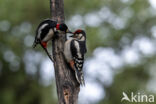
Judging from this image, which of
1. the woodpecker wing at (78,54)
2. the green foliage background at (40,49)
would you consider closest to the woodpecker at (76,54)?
the woodpecker wing at (78,54)

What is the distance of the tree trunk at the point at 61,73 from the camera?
4.44 m

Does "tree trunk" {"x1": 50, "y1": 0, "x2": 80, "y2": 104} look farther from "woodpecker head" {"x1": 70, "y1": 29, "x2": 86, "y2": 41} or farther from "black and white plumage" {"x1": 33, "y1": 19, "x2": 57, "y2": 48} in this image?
"woodpecker head" {"x1": 70, "y1": 29, "x2": 86, "y2": 41}

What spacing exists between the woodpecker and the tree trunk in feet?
0.19

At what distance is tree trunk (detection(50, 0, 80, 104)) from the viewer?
444 cm

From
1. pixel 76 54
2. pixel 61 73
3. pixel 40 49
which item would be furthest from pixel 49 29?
pixel 40 49

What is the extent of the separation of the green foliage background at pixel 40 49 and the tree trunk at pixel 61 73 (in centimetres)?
734

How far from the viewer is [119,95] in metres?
13.0

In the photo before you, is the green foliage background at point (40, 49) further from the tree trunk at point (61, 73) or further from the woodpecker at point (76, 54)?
the tree trunk at point (61, 73)

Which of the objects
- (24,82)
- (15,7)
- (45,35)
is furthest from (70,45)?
(24,82)

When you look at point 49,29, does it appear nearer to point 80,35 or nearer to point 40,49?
point 80,35

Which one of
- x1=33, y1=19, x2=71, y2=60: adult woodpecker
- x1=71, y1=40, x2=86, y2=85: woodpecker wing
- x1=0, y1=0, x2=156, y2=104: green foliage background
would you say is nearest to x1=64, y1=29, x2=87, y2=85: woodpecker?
x1=71, y1=40, x2=86, y2=85: woodpecker wing

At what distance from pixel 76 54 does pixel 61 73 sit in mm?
397

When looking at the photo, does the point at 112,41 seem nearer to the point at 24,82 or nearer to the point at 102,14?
the point at 102,14

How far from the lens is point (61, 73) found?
4.52 meters
